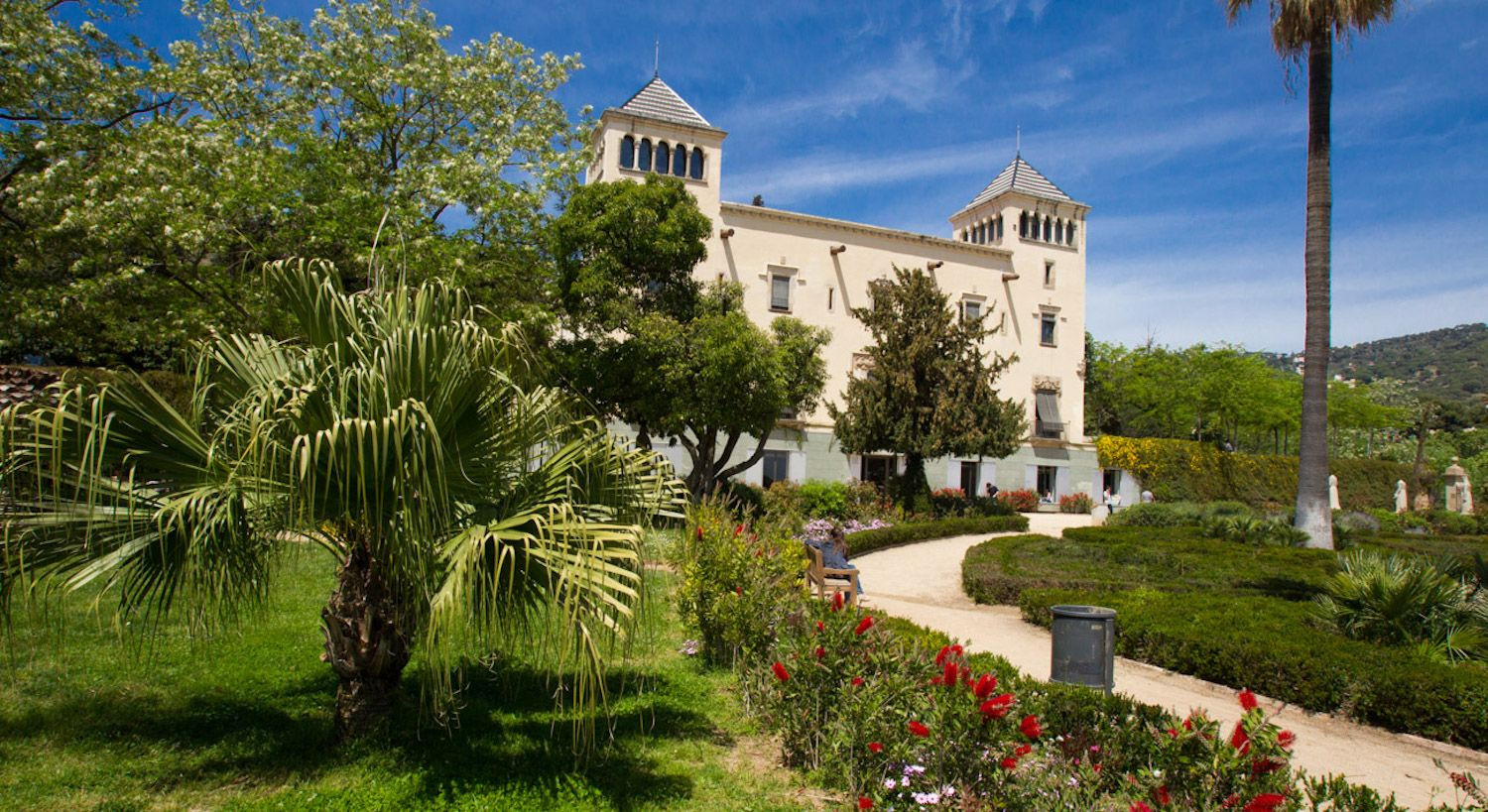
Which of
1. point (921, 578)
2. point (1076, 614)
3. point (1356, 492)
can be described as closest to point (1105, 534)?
point (921, 578)

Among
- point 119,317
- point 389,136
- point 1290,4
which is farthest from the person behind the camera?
point 389,136

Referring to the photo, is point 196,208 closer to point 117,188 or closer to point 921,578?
point 117,188

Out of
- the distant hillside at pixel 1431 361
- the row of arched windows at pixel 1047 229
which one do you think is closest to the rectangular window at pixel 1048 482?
the row of arched windows at pixel 1047 229

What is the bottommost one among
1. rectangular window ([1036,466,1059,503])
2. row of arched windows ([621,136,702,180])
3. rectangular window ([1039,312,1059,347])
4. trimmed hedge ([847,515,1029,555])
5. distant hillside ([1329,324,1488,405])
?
trimmed hedge ([847,515,1029,555])

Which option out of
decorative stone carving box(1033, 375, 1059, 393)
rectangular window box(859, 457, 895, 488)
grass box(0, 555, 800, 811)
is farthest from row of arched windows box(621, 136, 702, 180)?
grass box(0, 555, 800, 811)

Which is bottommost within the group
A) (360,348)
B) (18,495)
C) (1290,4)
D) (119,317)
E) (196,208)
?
Answer: (18,495)

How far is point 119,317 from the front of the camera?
15312 millimetres

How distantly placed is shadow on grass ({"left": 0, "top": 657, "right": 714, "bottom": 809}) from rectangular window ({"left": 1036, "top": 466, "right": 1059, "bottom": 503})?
30420 millimetres

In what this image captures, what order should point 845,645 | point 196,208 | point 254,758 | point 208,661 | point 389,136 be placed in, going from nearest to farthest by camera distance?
point 254,758 → point 845,645 → point 208,661 → point 196,208 → point 389,136

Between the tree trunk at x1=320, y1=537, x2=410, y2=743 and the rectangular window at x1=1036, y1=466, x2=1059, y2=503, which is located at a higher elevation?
the rectangular window at x1=1036, y1=466, x2=1059, y2=503

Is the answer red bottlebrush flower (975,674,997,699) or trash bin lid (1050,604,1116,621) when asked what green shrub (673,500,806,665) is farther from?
red bottlebrush flower (975,674,997,699)

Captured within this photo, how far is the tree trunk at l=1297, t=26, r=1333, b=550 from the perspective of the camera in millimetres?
16297

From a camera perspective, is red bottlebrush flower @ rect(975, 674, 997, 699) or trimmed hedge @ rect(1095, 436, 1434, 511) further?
trimmed hedge @ rect(1095, 436, 1434, 511)

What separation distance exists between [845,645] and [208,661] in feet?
17.6
